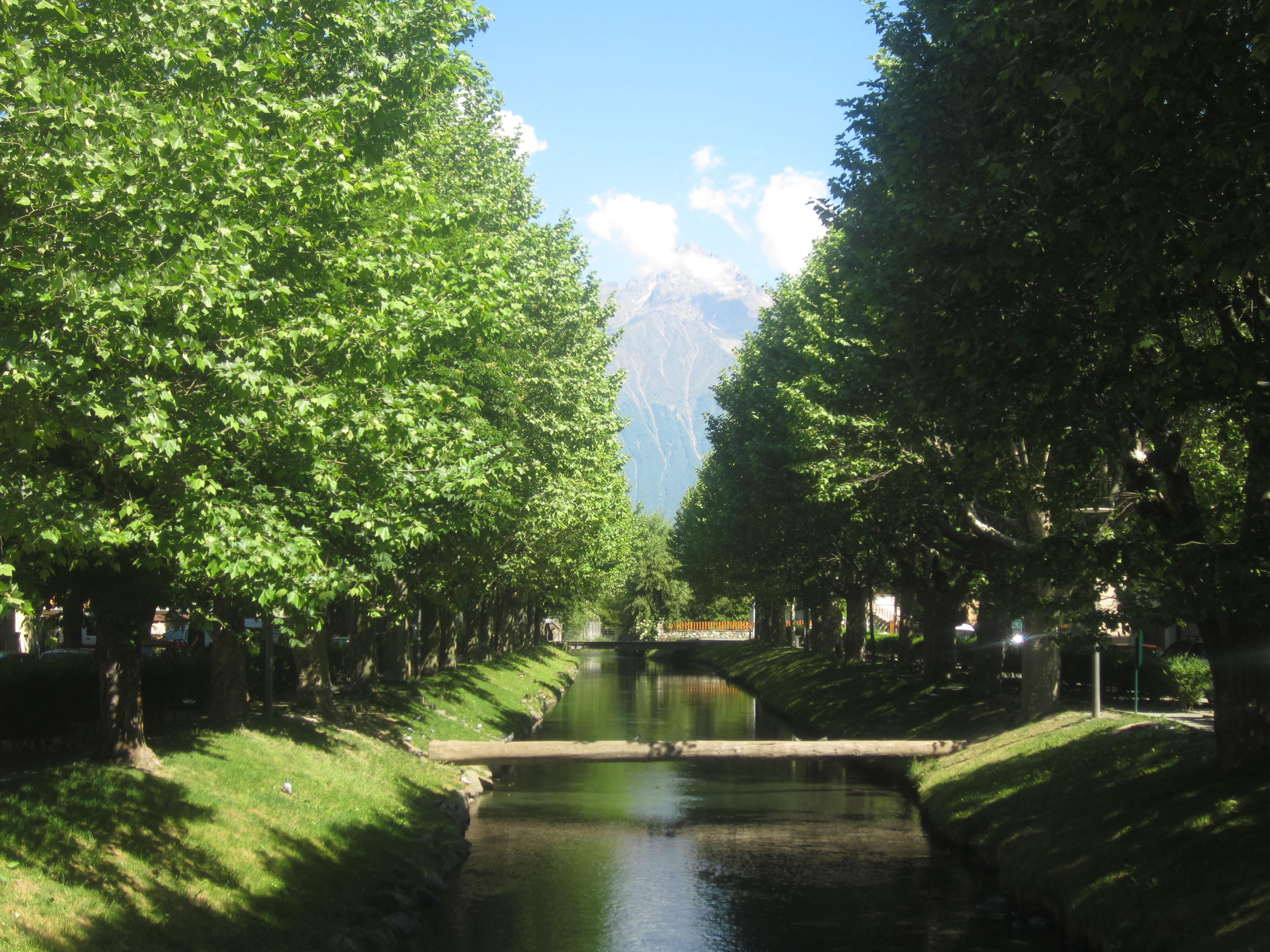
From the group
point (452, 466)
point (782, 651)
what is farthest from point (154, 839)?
point (782, 651)

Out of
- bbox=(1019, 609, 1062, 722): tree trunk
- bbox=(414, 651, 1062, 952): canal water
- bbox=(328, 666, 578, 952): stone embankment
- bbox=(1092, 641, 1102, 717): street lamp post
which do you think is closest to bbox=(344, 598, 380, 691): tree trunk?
bbox=(328, 666, 578, 952): stone embankment

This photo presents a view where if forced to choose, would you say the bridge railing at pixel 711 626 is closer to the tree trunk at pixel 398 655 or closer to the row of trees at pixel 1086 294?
the tree trunk at pixel 398 655

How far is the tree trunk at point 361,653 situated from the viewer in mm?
30250

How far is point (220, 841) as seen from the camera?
599 inches

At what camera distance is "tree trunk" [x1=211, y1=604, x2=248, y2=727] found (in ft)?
71.5

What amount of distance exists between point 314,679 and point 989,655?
19522mm

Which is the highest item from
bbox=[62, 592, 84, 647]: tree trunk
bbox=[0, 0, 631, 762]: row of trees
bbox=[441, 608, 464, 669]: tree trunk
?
bbox=[0, 0, 631, 762]: row of trees

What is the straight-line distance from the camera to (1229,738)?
1585 cm

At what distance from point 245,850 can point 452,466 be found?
20.5 feet

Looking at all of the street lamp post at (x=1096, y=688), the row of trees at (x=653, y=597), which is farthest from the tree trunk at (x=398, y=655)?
the row of trees at (x=653, y=597)

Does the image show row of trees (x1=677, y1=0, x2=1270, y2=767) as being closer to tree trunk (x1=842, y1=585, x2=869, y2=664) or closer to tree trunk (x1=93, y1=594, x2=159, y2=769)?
tree trunk (x1=93, y1=594, x2=159, y2=769)

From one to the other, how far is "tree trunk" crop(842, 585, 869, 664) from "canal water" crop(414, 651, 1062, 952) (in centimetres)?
1360

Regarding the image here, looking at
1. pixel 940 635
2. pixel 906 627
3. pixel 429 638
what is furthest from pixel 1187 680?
pixel 429 638

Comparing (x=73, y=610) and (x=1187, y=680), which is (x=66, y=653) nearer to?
(x=73, y=610)
